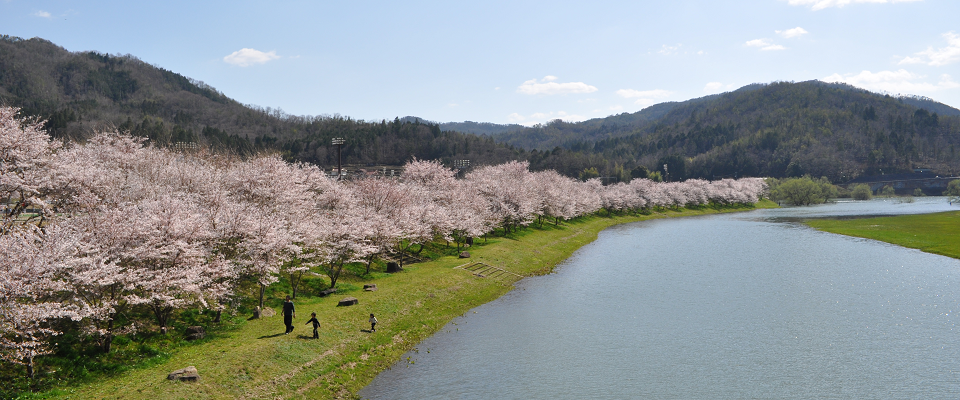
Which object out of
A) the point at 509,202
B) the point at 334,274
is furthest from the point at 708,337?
the point at 509,202

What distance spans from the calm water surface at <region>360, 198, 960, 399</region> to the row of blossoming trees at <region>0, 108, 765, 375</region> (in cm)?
1261

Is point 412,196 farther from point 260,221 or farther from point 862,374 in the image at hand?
point 862,374

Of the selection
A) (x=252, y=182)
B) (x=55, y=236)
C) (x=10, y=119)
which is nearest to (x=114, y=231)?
(x=55, y=236)

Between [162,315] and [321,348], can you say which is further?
[321,348]

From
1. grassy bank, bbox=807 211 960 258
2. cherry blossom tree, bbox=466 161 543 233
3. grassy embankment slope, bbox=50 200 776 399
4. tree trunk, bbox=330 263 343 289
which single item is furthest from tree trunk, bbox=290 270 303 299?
grassy bank, bbox=807 211 960 258

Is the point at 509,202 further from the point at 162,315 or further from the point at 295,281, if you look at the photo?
the point at 162,315

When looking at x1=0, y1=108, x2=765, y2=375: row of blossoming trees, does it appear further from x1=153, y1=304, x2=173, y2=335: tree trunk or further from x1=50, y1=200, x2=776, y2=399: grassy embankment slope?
x1=50, y1=200, x2=776, y2=399: grassy embankment slope

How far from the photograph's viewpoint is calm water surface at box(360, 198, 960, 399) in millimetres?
27516

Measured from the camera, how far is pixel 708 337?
3534cm

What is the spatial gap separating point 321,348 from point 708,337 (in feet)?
86.0

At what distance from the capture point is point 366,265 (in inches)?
A: 2085

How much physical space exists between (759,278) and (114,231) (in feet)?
189

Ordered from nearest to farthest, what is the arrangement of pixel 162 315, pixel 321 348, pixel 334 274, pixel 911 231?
pixel 162 315, pixel 321 348, pixel 334 274, pixel 911 231

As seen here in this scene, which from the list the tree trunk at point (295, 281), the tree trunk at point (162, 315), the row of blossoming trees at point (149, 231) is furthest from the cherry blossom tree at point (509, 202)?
the tree trunk at point (162, 315)
